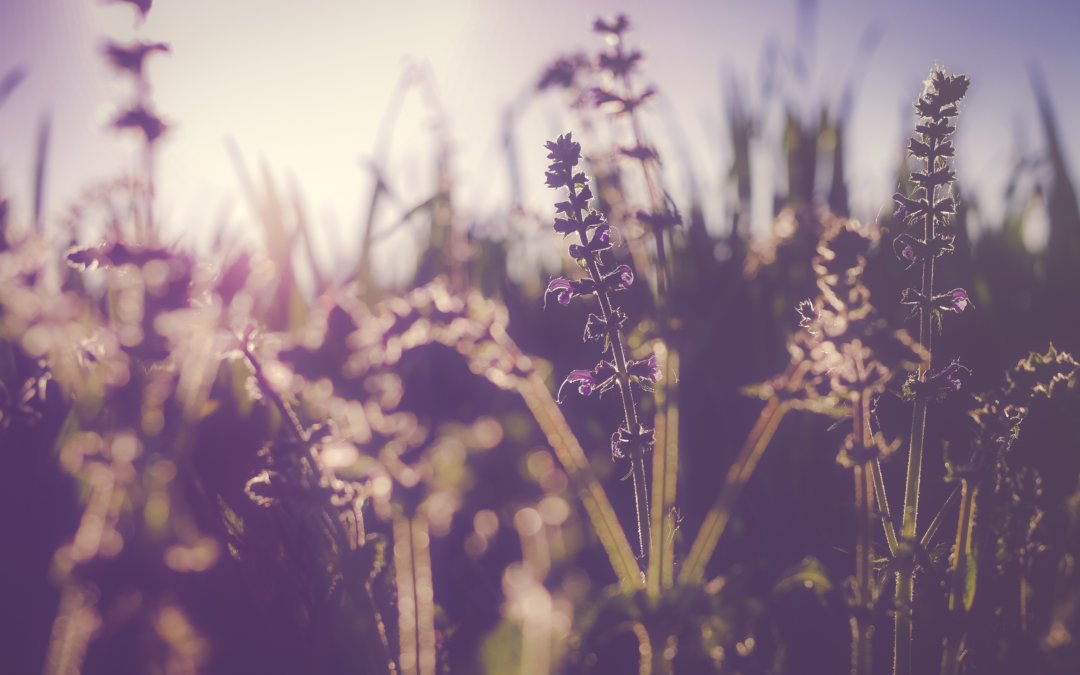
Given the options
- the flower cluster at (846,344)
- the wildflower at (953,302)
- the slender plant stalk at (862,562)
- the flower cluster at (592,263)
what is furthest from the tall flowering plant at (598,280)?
the wildflower at (953,302)

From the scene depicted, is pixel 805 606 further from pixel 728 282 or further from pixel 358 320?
pixel 728 282

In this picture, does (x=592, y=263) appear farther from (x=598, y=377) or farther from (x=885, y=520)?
(x=885, y=520)

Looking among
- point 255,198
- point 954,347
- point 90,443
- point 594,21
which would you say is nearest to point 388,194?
point 255,198

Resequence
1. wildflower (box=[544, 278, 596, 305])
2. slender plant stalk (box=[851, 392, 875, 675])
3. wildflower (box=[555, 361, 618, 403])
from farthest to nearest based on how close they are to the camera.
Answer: wildflower (box=[555, 361, 618, 403]) < wildflower (box=[544, 278, 596, 305]) < slender plant stalk (box=[851, 392, 875, 675])

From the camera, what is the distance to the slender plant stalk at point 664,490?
127 centimetres

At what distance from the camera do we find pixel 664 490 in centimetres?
137

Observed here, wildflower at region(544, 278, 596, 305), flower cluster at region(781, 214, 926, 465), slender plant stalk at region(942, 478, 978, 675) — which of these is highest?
wildflower at region(544, 278, 596, 305)

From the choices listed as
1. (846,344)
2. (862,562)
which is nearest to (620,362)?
(846,344)

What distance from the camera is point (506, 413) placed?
2406 millimetres

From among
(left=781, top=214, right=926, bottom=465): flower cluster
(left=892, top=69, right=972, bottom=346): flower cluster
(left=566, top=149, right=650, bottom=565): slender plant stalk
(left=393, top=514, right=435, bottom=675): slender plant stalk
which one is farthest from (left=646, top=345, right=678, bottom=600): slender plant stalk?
(left=892, top=69, right=972, bottom=346): flower cluster

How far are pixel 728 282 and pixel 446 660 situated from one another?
6.92 feet

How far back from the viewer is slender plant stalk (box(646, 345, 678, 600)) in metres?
1.27

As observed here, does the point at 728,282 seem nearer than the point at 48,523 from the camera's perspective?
No

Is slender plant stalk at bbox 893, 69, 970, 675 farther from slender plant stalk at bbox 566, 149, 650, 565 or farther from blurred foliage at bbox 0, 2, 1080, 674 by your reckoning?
slender plant stalk at bbox 566, 149, 650, 565
